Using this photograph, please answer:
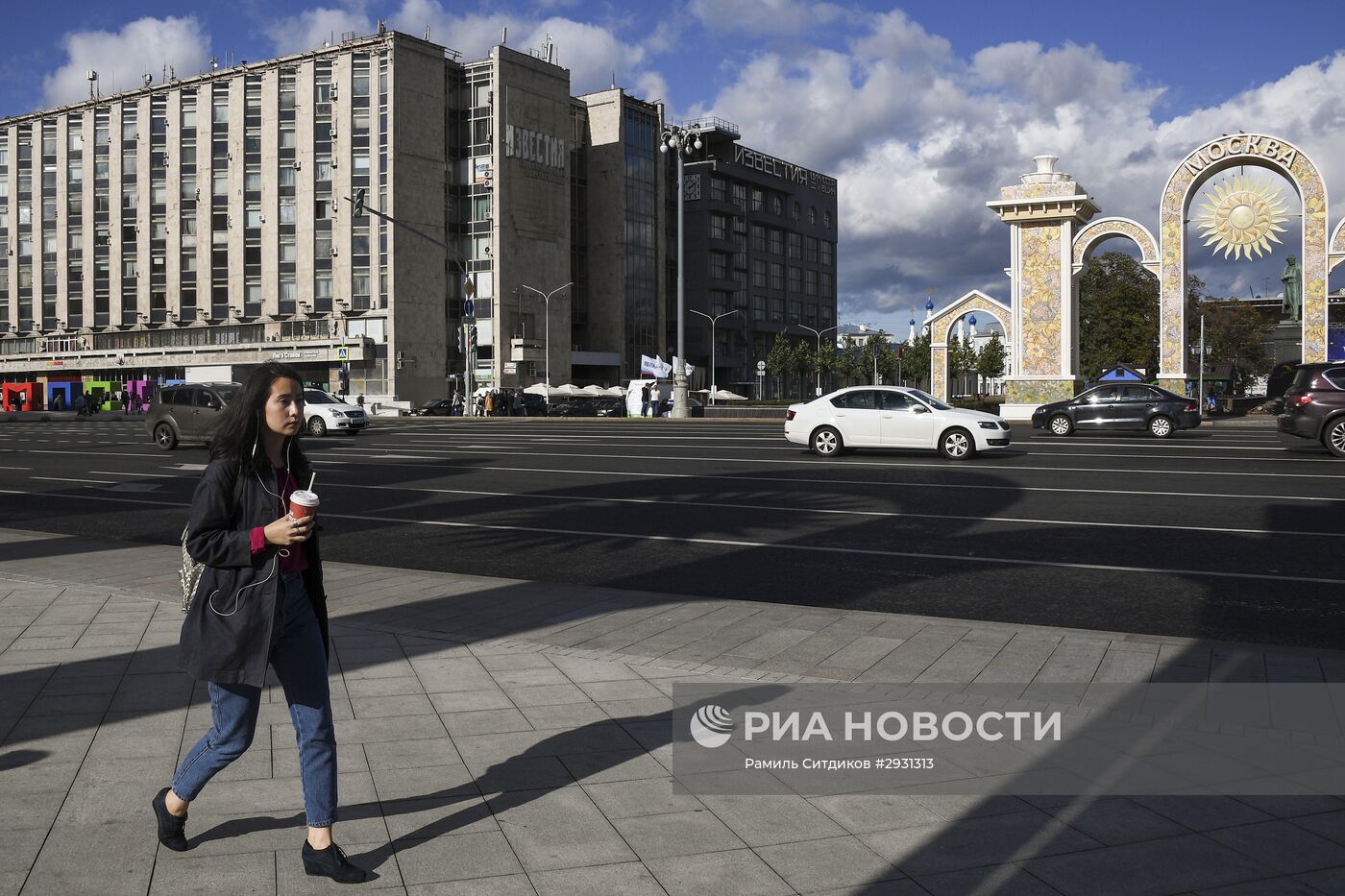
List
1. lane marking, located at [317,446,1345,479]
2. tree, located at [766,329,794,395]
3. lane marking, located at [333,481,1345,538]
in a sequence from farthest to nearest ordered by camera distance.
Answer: tree, located at [766,329,794,395] → lane marking, located at [317,446,1345,479] → lane marking, located at [333,481,1345,538]

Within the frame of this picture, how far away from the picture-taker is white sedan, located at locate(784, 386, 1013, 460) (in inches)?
806

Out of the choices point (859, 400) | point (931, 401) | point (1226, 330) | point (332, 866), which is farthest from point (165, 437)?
point (1226, 330)

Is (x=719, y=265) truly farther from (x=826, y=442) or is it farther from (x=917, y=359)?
(x=826, y=442)

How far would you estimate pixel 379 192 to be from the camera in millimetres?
74375

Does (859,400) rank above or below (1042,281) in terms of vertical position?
below

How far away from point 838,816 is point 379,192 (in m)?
75.4

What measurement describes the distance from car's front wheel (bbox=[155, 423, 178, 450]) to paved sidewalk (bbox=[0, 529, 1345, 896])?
21.5m

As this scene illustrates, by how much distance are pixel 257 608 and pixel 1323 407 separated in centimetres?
2104

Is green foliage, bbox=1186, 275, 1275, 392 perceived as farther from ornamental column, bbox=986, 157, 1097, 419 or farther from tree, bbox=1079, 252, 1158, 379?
ornamental column, bbox=986, 157, 1097, 419

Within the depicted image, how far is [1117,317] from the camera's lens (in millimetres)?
65062

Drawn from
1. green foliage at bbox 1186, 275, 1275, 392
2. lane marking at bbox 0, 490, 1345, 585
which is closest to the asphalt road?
lane marking at bbox 0, 490, 1345, 585

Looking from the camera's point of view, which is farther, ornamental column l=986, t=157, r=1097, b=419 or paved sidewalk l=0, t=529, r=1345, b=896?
ornamental column l=986, t=157, r=1097, b=419

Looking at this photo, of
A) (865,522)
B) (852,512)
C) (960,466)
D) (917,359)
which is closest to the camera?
(865,522)

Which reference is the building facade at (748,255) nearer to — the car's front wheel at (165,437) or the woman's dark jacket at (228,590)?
the car's front wheel at (165,437)
